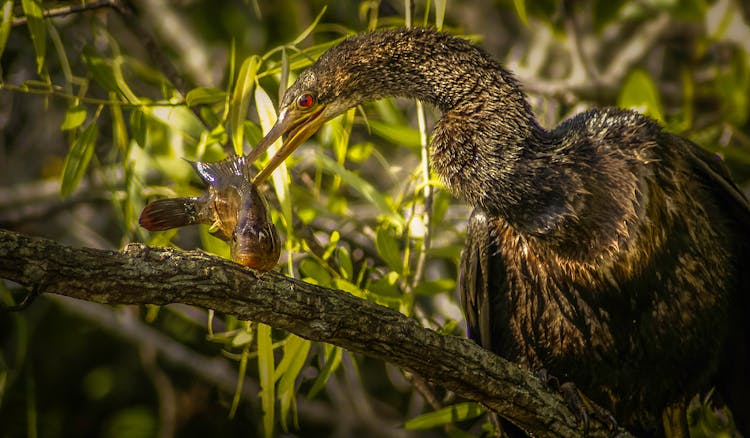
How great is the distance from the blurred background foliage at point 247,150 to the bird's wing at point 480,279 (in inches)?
4.8

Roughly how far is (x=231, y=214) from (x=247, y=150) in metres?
1.76

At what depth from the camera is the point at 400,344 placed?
229 cm

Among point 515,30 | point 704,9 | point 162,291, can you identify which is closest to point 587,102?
point 704,9

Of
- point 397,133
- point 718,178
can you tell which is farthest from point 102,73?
point 718,178

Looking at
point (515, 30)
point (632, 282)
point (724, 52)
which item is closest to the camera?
point (632, 282)

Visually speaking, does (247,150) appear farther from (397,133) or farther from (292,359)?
(292,359)

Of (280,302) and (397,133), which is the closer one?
(280,302)

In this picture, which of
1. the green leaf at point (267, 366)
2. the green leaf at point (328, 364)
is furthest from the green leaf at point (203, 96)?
the green leaf at point (328, 364)

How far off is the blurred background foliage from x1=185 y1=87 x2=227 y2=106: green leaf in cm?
2

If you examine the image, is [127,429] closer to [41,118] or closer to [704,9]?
[41,118]

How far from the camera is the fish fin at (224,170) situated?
256 cm

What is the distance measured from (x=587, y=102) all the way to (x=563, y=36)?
422mm

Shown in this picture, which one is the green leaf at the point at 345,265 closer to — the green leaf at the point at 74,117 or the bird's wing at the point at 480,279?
the bird's wing at the point at 480,279

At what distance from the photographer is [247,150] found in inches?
Answer: 165
